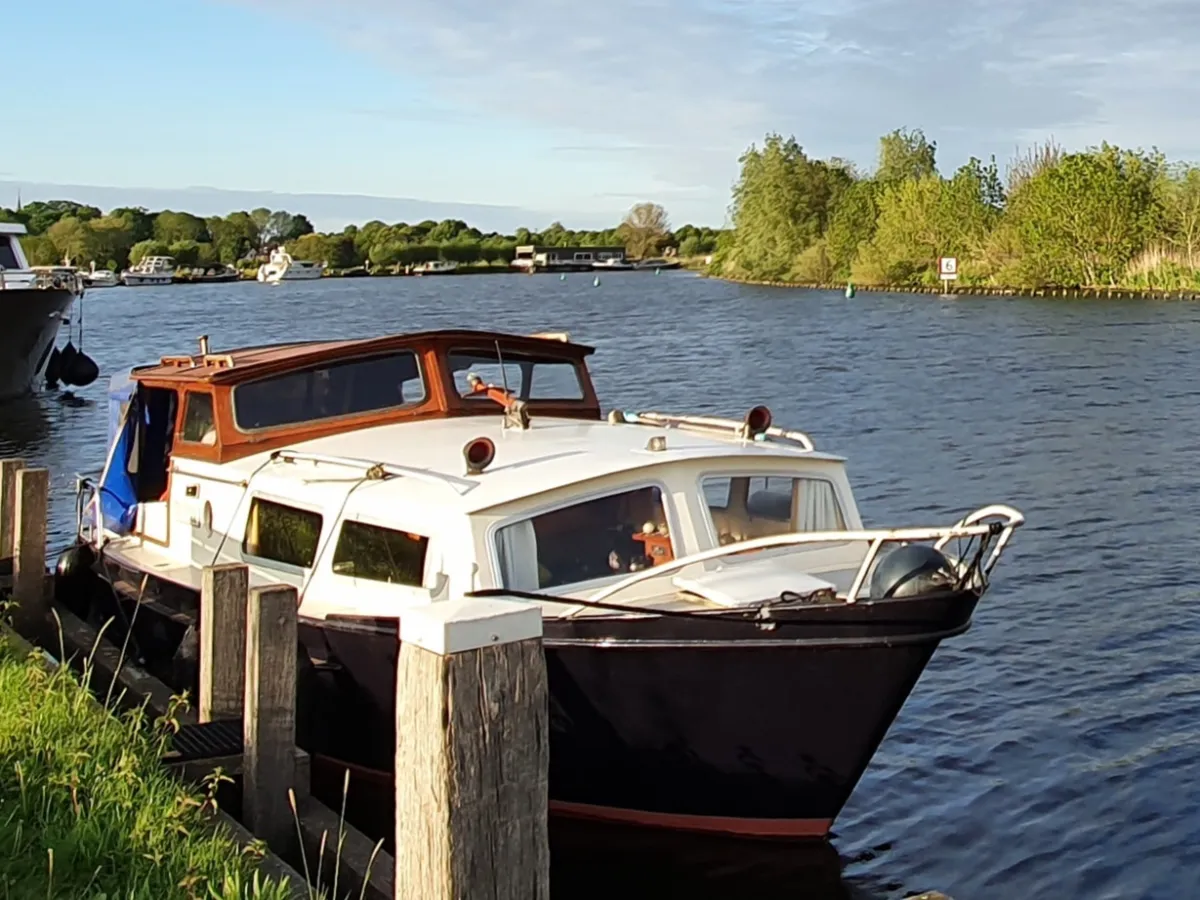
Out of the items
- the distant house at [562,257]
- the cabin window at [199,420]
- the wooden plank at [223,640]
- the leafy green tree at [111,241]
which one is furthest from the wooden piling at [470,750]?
the distant house at [562,257]

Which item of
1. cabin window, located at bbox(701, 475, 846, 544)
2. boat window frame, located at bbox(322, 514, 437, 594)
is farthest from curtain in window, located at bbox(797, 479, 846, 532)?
boat window frame, located at bbox(322, 514, 437, 594)

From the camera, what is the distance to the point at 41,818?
5.64 metres

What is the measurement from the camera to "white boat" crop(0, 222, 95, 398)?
34.1m

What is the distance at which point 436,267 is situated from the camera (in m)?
176

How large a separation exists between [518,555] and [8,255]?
111ft

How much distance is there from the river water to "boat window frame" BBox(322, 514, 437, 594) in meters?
1.98

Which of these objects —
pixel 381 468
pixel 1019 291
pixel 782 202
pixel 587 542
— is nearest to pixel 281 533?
pixel 381 468

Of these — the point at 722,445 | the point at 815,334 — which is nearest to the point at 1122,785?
the point at 722,445

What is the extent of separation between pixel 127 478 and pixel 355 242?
578ft

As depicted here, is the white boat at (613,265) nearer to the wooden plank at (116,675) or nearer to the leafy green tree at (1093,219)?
the leafy green tree at (1093,219)

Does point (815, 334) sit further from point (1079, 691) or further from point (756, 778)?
point (756, 778)

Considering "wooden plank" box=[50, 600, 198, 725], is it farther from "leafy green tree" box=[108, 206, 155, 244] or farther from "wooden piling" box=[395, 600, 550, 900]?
"leafy green tree" box=[108, 206, 155, 244]

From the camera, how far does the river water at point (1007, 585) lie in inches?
351

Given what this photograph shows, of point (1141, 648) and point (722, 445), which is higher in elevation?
point (722, 445)
